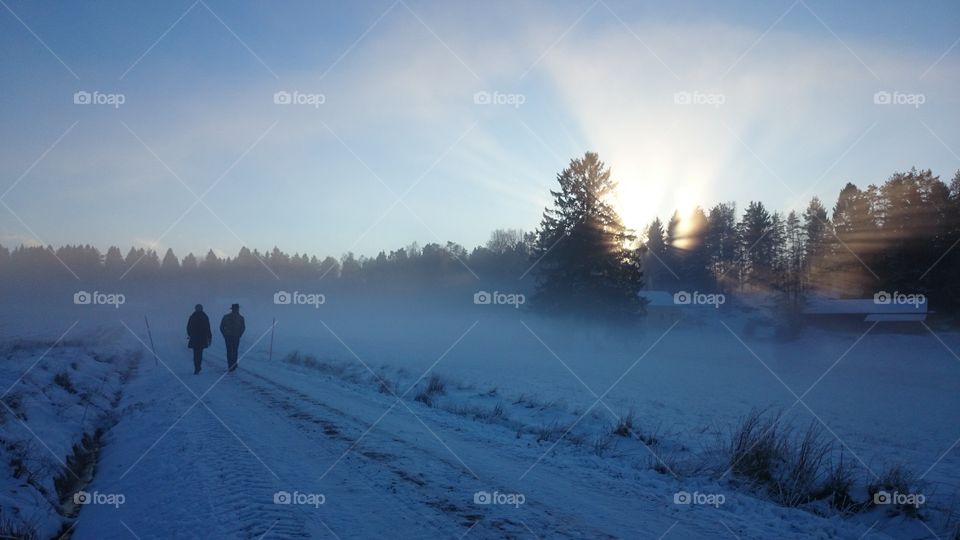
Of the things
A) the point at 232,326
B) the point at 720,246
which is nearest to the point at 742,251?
the point at 720,246

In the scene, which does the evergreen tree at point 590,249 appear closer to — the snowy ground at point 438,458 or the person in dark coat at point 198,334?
the snowy ground at point 438,458

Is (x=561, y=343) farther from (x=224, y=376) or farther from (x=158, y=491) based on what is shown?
(x=158, y=491)

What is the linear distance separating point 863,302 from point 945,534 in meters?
49.9

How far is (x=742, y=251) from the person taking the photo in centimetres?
7419

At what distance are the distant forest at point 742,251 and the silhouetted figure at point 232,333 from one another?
26269 mm

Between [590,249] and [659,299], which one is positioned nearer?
[590,249]

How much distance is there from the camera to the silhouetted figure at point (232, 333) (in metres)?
17.4

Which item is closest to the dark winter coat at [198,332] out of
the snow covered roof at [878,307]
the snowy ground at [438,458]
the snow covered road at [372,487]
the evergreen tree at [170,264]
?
the snowy ground at [438,458]

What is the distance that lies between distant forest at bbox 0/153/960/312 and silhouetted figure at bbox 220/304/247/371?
86.2 feet

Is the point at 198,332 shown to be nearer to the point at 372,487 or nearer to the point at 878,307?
the point at 372,487

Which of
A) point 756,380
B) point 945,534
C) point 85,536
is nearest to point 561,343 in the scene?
point 756,380

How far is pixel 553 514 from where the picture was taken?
539 cm

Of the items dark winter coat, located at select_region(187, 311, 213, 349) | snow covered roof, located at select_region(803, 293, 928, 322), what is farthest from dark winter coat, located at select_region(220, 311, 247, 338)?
snow covered roof, located at select_region(803, 293, 928, 322)

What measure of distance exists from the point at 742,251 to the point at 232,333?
73142mm
